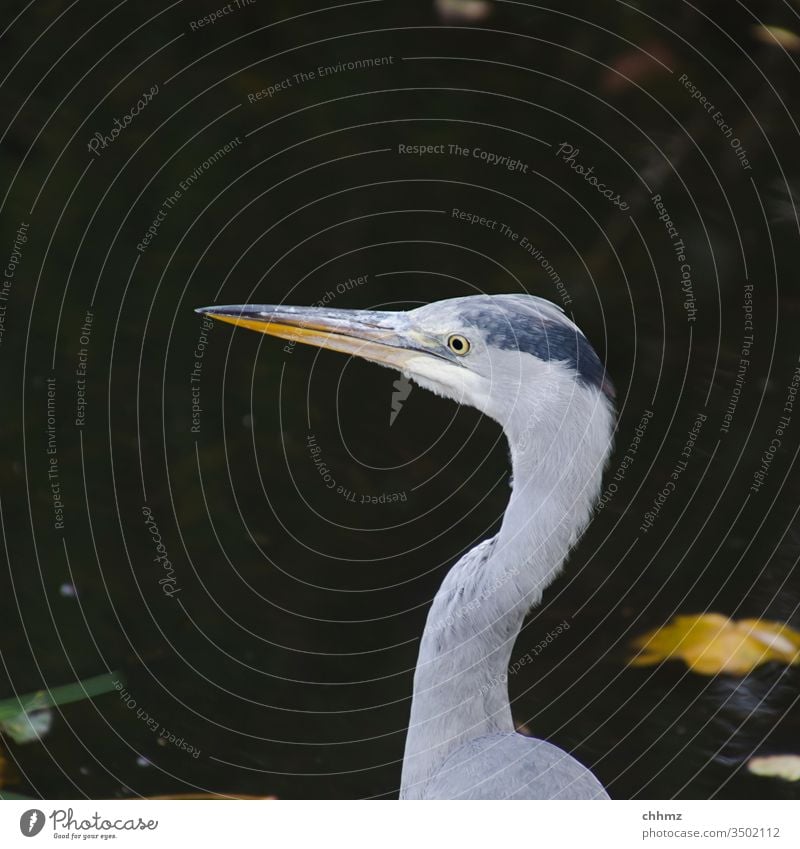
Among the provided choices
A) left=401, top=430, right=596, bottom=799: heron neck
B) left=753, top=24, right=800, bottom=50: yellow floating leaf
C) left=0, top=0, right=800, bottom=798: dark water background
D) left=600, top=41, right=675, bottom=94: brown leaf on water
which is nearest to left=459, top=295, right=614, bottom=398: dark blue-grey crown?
left=401, top=430, right=596, bottom=799: heron neck

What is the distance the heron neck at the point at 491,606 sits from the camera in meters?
1.10

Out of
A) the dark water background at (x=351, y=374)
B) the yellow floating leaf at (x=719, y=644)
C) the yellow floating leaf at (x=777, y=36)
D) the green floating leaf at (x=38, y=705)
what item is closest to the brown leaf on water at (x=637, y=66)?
the dark water background at (x=351, y=374)

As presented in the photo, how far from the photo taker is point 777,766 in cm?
161

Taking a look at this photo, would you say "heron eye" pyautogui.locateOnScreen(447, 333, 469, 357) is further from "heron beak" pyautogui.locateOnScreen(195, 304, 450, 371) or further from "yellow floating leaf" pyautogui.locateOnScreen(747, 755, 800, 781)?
"yellow floating leaf" pyautogui.locateOnScreen(747, 755, 800, 781)

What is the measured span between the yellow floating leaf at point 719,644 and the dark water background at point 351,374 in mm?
31

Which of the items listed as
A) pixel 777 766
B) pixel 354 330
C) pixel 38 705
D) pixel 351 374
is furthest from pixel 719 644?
pixel 38 705

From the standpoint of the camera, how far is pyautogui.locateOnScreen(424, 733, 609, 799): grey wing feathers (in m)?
1.10

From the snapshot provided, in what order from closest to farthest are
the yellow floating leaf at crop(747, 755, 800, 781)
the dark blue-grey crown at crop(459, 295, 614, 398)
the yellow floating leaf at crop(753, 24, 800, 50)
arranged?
the dark blue-grey crown at crop(459, 295, 614, 398) → the yellow floating leaf at crop(753, 24, 800, 50) → the yellow floating leaf at crop(747, 755, 800, 781)

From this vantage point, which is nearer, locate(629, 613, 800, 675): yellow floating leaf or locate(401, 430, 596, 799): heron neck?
locate(401, 430, 596, 799): heron neck

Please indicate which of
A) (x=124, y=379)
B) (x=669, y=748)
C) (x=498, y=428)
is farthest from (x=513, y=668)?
(x=124, y=379)

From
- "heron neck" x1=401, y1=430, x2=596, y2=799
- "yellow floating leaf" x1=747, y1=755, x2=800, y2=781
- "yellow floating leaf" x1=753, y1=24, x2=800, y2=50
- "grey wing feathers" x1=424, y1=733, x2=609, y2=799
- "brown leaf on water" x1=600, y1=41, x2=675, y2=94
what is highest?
"yellow floating leaf" x1=753, y1=24, x2=800, y2=50

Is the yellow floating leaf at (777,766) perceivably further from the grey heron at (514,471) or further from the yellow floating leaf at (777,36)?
the yellow floating leaf at (777,36)

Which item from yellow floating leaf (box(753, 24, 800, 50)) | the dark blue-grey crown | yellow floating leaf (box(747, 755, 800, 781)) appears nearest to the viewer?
the dark blue-grey crown
